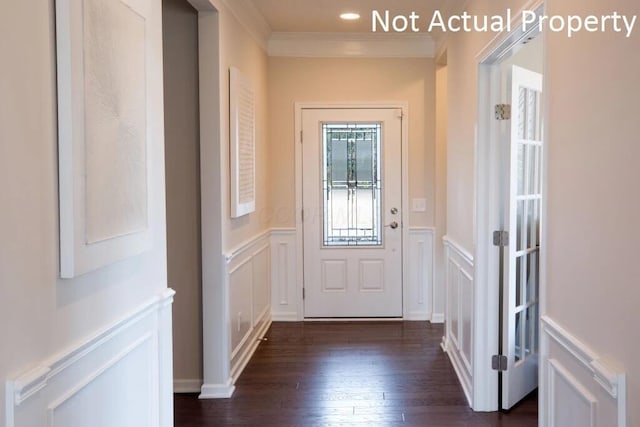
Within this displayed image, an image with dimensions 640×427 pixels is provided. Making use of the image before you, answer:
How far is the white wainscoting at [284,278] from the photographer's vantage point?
5625mm

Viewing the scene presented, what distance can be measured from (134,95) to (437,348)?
345 centimetres

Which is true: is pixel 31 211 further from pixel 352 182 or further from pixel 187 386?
pixel 352 182

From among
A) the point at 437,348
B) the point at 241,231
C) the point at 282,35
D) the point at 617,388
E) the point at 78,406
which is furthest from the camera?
the point at 282,35

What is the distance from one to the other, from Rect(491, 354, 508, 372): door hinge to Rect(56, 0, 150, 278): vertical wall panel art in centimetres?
225

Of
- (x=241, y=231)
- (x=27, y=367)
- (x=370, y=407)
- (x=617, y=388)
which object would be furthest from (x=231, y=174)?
(x=617, y=388)

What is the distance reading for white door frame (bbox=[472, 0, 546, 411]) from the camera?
11.1 ft

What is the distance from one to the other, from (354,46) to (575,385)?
13.6 ft

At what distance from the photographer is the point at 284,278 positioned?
223 inches

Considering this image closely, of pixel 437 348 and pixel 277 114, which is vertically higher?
pixel 277 114

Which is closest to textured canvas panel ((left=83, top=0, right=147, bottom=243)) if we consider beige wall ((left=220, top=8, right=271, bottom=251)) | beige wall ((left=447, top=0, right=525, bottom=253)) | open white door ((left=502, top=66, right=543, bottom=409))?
beige wall ((left=220, top=8, right=271, bottom=251))

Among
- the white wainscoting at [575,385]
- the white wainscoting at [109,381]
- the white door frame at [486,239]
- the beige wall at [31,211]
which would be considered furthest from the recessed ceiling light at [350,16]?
the beige wall at [31,211]

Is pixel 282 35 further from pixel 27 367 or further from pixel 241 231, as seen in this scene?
pixel 27 367

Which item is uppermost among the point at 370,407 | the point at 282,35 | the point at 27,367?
the point at 282,35

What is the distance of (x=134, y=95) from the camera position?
2.04 metres
